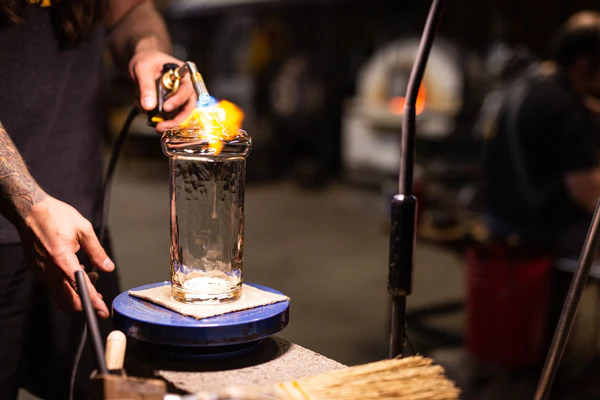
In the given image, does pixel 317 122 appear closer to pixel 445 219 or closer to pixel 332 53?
pixel 332 53

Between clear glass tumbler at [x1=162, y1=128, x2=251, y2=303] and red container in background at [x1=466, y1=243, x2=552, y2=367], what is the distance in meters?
2.36

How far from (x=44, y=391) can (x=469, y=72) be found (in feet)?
24.5

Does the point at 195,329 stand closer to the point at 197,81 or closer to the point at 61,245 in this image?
the point at 61,245

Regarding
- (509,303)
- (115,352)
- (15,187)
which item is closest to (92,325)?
(115,352)

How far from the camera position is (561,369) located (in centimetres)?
350

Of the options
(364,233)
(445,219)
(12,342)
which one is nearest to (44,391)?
(12,342)

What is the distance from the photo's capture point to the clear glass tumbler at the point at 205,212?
126cm

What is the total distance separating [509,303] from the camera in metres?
3.37

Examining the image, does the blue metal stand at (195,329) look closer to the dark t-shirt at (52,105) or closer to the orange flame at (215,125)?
the orange flame at (215,125)

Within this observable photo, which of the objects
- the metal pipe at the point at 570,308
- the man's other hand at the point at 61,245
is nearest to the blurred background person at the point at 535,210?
the metal pipe at the point at 570,308

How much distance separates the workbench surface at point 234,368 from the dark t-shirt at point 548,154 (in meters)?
2.50

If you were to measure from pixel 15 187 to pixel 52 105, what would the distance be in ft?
1.51

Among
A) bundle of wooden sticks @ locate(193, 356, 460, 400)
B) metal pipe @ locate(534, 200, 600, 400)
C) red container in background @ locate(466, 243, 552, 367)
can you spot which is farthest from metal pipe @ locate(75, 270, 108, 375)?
red container in background @ locate(466, 243, 552, 367)

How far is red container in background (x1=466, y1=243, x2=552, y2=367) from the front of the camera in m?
3.35
